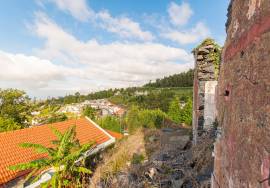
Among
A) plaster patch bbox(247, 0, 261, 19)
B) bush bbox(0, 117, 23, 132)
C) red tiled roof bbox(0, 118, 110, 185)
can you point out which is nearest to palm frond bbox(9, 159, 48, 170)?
red tiled roof bbox(0, 118, 110, 185)

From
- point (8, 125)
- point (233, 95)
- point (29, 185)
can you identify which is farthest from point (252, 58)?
point (8, 125)

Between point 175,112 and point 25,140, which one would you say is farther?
point 175,112

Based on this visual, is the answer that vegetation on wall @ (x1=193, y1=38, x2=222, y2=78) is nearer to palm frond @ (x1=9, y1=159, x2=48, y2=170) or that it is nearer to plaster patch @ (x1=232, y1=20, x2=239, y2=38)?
plaster patch @ (x1=232, y1=20, x2=239, y2=38)

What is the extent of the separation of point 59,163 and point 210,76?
21.3ft

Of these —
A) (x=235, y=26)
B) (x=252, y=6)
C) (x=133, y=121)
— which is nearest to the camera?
(x=252, y=6)

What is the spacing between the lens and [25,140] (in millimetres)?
12828

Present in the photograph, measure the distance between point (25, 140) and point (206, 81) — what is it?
9.98 meters

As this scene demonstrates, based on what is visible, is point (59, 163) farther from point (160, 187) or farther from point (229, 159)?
point (229, 159)

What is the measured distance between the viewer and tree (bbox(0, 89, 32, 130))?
21875 mm

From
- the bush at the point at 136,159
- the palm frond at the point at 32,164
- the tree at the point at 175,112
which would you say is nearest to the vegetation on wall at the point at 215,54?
the bush at the point at 136,159

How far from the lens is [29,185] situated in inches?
368

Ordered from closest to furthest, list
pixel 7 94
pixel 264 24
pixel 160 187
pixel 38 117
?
pixel 264 24 < pixel 160 187 < pixel 7 94 < pixel 38 117

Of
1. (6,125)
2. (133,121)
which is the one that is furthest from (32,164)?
(133,121)

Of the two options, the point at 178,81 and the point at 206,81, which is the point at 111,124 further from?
the point at 178,81
